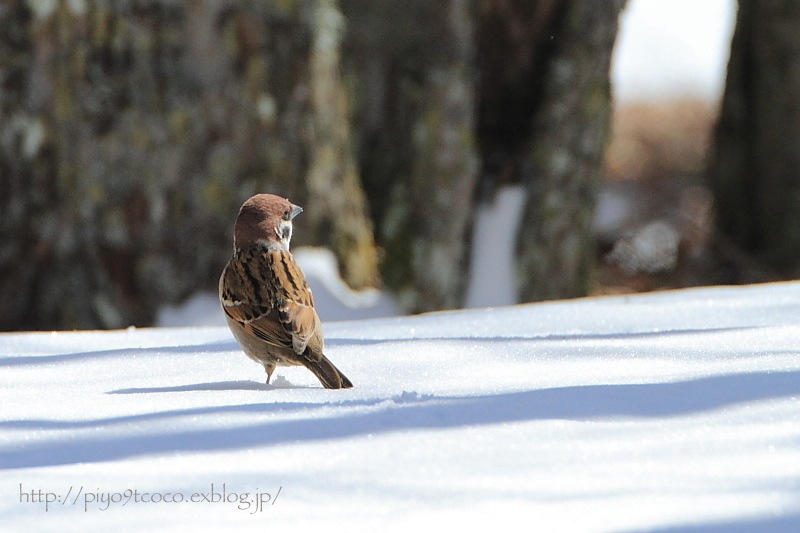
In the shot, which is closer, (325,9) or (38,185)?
(38,185)

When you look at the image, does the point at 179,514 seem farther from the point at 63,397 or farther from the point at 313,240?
the point at 313,240

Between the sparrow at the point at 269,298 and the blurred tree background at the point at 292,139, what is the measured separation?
57.1 inches

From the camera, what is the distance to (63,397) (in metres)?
2.26

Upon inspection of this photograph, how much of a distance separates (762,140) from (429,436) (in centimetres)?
552

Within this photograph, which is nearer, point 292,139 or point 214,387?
point 214,387

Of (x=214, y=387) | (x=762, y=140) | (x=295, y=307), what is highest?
(x=762, y=140)

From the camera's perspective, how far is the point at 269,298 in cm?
269

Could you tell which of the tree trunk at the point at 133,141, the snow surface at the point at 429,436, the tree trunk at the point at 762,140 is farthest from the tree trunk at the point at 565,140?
the snow surface at the point at 429,436

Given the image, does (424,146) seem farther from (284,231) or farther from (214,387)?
(214,387)

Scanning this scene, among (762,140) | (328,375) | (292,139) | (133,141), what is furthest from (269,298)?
(762,140)

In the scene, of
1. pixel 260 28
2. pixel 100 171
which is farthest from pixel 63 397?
pixel 260 28

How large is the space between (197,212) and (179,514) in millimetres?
2858

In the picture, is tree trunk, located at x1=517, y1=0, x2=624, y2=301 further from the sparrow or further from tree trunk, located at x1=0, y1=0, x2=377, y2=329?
the sparrow

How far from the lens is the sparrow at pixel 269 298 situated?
2602mm
